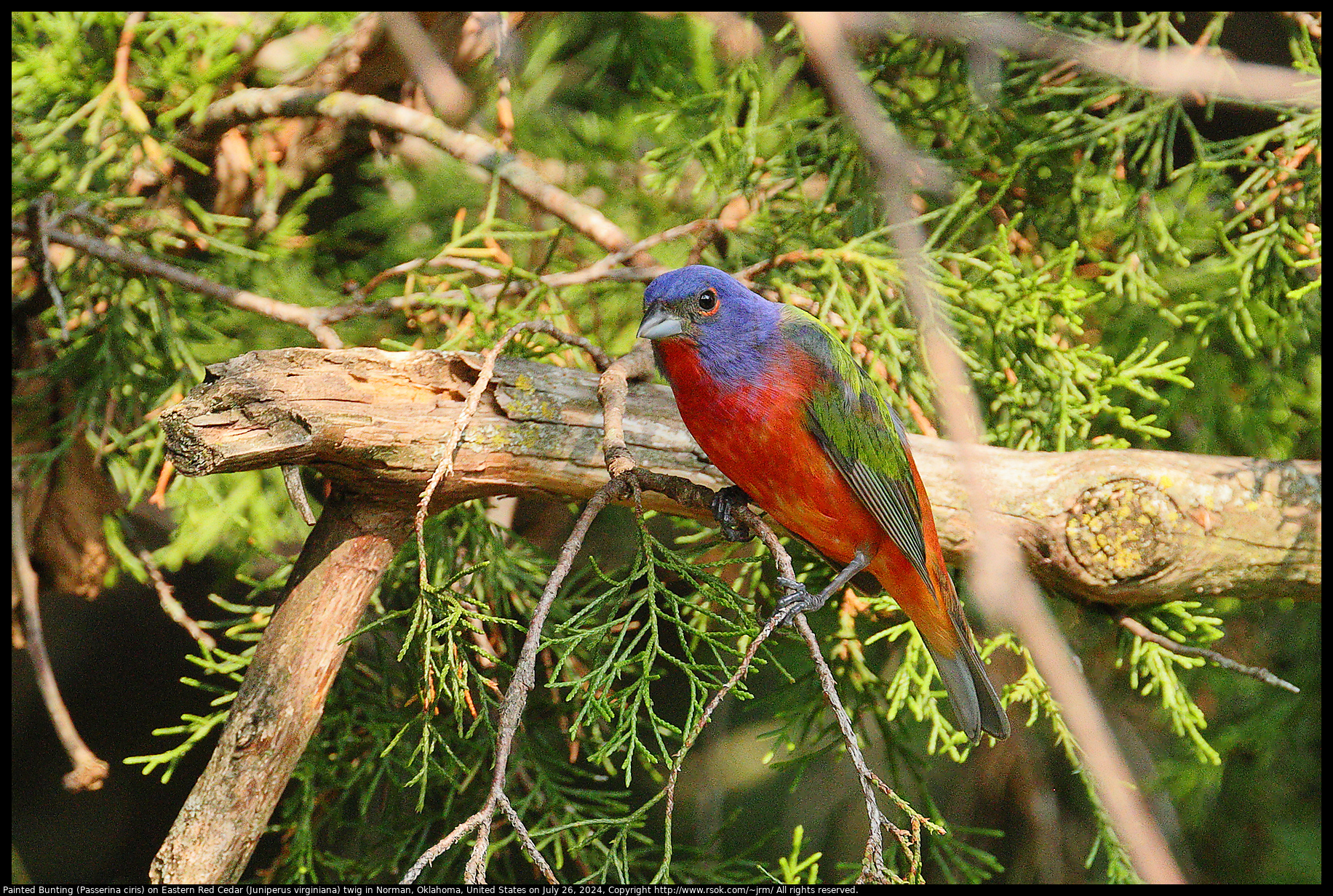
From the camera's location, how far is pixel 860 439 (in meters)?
2.23

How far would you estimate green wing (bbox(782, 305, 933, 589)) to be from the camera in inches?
86.9

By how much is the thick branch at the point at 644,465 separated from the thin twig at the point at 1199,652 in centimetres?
8

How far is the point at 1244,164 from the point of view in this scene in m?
2.96

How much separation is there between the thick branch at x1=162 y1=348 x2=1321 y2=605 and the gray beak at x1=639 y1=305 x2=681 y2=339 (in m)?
0.32

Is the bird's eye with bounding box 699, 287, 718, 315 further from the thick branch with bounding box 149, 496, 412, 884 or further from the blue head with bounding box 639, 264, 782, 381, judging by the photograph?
the thick branch with bounding box 149, 496, 412, 884

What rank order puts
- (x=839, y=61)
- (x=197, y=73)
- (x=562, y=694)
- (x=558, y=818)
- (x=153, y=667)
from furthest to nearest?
1. (x=153, y=667)
2. (x=197, y=73)
3. (x=562, y=694)
4. (x=558, y=818)
5. (x=839, y=61)

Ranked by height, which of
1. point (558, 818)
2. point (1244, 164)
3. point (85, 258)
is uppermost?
point (1244, 164)

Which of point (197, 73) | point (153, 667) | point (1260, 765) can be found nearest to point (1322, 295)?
point (1260, 765)

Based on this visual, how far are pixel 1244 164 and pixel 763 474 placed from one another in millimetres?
2035

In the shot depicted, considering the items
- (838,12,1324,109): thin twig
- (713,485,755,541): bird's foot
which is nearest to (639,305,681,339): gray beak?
(713,485,755,541): bird's foot

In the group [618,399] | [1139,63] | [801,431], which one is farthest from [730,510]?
[1139,63]

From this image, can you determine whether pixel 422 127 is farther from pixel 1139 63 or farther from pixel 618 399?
pixel 1139 63

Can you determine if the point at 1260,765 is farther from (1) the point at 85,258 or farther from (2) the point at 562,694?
(1) the point at 85,258

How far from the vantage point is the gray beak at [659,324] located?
2.10 m
